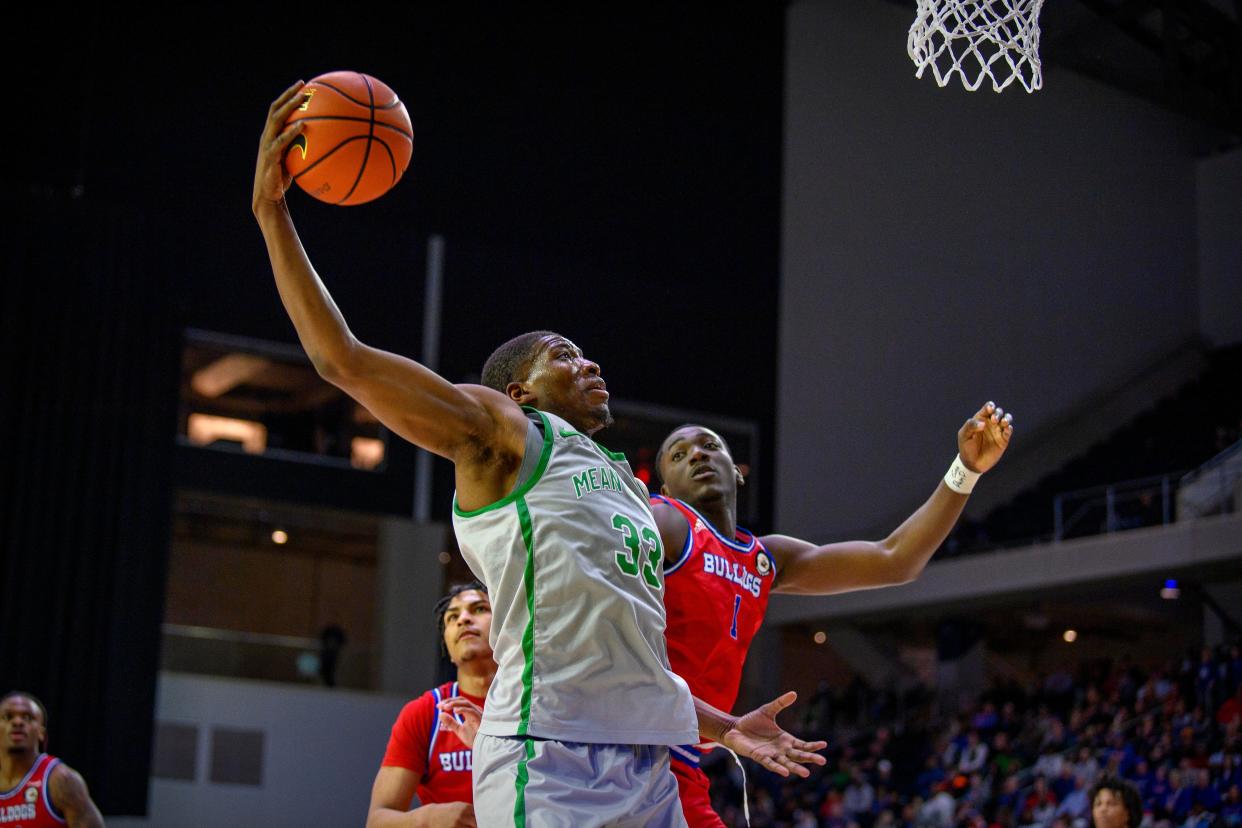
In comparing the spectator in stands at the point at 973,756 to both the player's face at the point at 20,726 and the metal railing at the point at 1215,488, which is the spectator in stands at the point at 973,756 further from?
the player's face at the point at 20,726

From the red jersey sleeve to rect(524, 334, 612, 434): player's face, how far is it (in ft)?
5.74

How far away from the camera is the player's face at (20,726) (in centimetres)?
734

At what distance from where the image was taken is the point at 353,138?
12.0 ft

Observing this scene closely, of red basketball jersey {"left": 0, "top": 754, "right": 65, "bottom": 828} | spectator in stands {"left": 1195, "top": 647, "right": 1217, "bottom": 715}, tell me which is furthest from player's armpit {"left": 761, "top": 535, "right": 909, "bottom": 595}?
spectator in stands {"left": 1195, "top": 647, "right": 1217, "bottom": 715}

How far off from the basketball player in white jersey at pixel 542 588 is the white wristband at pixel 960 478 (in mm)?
1655

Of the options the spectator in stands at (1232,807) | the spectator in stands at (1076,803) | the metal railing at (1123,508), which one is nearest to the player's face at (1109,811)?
the spectator in stands at (1232,807)

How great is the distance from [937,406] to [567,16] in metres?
7.60

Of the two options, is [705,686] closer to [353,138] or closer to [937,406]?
[353,138]

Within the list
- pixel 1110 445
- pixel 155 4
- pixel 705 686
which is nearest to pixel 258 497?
pixel 155 4

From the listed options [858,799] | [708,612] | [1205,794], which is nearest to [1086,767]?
[1205,794]

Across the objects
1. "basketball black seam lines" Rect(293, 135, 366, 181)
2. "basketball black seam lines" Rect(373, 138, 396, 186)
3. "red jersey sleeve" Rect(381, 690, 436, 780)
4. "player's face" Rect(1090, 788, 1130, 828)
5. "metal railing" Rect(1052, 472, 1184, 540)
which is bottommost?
"player's face" Rect(1090, 788, 1130, 828)

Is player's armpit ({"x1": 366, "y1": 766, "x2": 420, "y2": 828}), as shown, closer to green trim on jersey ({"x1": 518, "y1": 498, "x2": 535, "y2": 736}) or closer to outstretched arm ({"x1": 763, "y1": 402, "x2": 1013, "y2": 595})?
outstretched arm ({"x1": 763, "y1": 402, "x2": 1013, "y2": 595})

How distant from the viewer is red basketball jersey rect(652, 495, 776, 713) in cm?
453

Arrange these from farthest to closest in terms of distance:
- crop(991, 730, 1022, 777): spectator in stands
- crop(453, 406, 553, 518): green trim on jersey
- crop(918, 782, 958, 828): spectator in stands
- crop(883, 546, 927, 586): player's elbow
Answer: crop(991, 730, 1022, 777): spectator in stands, crop(918, 782, 958, 828): spectator in stands, crop(883, 546, 927, 586): player's elbow, crop(453, 406, 553, 518): green trim on jersey
